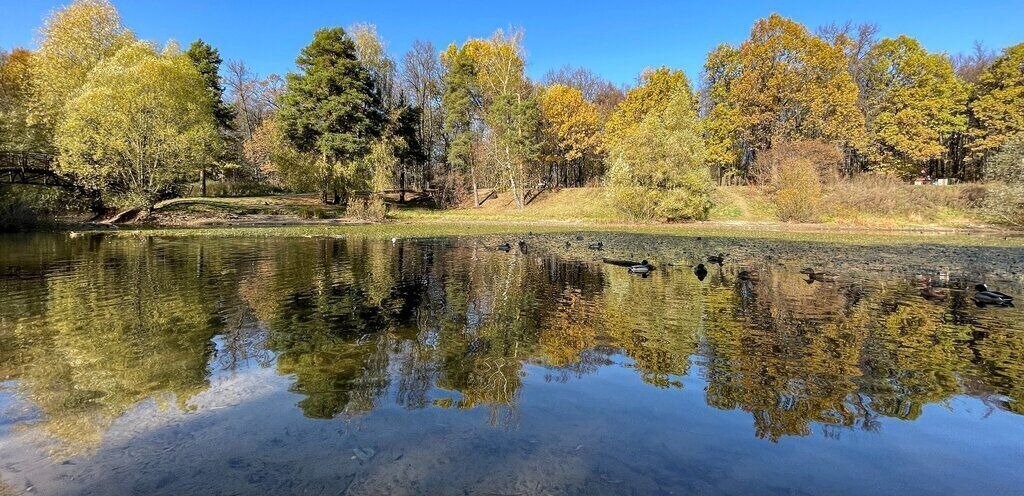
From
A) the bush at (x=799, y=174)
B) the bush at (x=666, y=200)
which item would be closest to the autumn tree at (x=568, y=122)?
the bush at (x=666, y=200)

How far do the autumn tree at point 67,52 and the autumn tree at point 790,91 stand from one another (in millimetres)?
57381

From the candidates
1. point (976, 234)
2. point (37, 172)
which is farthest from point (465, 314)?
point (37, 172)

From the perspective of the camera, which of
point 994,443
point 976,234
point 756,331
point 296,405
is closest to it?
point 994,443

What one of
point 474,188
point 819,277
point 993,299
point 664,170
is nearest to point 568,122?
point 474,188

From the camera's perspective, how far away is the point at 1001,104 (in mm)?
48469

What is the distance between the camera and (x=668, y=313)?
34.3 feet

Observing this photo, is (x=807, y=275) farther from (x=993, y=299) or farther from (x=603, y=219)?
(x=603, y=219)

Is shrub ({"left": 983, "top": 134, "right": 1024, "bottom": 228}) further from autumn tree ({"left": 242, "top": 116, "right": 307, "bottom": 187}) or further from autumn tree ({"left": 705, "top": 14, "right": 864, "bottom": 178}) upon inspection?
autumn tree ({"left": 242, "top": 116, "right": 307, "bottom": 187})

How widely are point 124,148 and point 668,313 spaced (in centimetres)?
4237

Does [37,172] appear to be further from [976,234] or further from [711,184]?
[976,234]

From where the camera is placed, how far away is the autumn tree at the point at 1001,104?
1876 inches

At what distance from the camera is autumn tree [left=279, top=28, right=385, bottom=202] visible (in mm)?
50844

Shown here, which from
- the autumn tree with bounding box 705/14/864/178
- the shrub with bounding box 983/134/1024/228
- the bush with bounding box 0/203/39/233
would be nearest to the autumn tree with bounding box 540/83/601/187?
the autumn tree with bounding box 705/14/864/178

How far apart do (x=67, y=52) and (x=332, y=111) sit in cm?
2146
